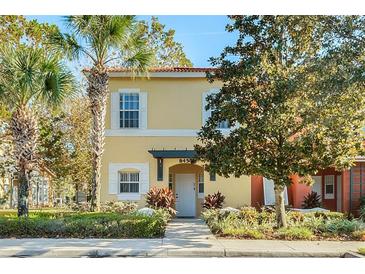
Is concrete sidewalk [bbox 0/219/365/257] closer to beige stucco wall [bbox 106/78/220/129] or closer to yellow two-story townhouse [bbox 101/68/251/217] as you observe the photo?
yellow two-story townhouse [bbox 101/68/251/217]

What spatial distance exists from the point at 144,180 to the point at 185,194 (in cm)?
298

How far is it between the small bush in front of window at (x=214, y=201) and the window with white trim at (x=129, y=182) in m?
2.93

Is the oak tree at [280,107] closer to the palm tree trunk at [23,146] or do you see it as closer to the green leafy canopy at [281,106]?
the green leafy canopy at [281,106]

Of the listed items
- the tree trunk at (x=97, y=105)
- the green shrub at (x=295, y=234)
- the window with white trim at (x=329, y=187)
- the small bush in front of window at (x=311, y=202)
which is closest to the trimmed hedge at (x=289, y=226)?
the green shrub at (x=295, y=234)

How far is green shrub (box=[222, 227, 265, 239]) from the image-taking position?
45.4 ft

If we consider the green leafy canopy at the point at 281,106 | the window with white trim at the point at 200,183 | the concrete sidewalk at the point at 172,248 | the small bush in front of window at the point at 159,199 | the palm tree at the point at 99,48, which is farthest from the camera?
the window with white trim at the point at 200,183

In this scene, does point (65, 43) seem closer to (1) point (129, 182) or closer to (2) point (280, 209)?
(1) point (129, 182)

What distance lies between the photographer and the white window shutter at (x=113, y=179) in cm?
2048

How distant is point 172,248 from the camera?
1191 cm

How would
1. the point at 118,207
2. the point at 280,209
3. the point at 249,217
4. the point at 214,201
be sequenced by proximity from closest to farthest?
the point at 280,209 → the point at 249,217 → the point at 118,207 → the point at 214,201

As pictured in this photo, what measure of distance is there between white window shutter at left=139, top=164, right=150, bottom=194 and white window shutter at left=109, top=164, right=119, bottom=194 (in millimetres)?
1018

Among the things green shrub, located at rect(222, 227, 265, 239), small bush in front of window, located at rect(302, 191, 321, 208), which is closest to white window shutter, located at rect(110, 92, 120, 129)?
green shrub, located at rect(222, 227, 265, 239)

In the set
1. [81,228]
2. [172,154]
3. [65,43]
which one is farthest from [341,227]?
[65,43]
